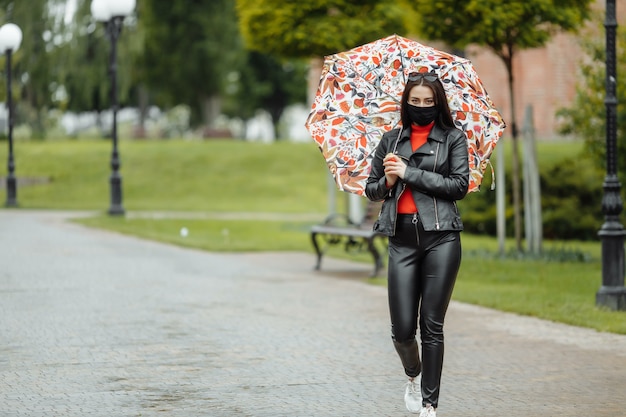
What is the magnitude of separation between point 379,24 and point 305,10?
4.33 ft

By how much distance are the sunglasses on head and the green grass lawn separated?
15.3 feet

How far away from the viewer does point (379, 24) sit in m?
21.5

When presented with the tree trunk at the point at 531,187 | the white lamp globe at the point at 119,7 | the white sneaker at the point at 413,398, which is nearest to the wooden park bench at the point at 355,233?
the tree trunk at the point at 531,187

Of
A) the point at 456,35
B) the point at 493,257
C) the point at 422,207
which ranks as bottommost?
the point at 493,257

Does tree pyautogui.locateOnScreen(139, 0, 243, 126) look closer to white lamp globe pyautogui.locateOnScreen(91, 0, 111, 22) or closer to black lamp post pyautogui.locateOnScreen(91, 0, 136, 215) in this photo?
white lamp globe pyautogui.locateOnScreen(91, 0, 111, 22)

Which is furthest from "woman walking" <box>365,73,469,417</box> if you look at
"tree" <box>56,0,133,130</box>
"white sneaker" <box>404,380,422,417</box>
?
"tree" <box>56,0,133,130</box>

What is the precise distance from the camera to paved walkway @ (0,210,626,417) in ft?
24.3

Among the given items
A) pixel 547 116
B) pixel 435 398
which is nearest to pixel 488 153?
pixel 435 398

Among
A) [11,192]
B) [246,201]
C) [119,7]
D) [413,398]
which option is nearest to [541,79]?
[246,201]

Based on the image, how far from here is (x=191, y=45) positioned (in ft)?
197

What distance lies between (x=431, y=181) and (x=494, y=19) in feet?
34.3

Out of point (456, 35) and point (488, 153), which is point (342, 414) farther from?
point (456, 35)

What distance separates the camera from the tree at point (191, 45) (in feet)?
193

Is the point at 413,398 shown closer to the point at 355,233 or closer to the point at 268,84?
the point at 355,233
